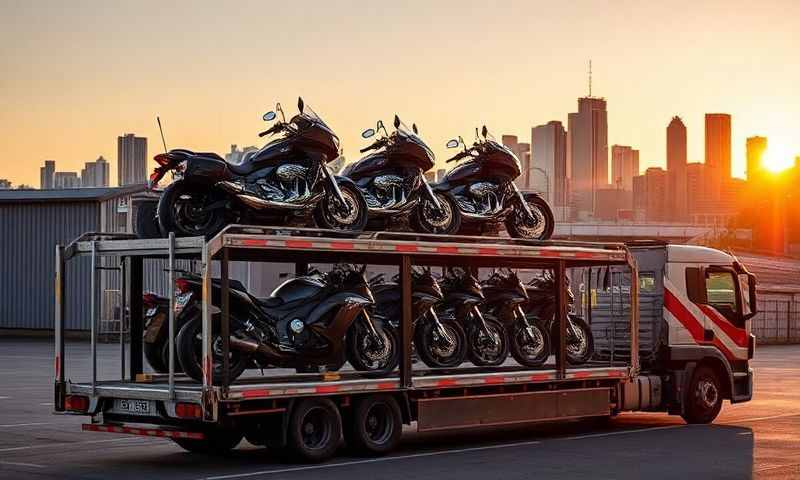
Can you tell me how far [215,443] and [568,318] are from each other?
18.5ft

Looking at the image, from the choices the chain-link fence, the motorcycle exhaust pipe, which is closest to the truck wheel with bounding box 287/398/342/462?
the motorcycle exhaust pipe

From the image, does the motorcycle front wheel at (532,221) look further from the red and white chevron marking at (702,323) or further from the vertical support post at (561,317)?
the red and white chevron marking at (702,323)

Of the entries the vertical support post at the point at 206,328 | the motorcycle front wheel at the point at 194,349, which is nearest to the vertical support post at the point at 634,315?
the motorcycle front wheel at the point at 194,349

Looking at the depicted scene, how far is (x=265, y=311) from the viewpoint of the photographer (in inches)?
600

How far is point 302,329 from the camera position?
605 inches

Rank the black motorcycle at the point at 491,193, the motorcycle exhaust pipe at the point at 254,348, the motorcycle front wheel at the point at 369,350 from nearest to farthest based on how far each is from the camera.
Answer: the motorcycle exhaust pipe at the point at 254,348 < the motorcycle front wheel at the point at 369,350 < the black motorcycle at the point at 491,193

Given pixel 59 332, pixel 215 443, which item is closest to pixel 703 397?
pixel 215 443

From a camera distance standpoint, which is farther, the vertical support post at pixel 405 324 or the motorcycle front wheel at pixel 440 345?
the motorcycle front wheel at pixel 440 345

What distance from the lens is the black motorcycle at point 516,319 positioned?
18.3m

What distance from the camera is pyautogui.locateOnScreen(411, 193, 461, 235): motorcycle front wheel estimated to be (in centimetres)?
1773

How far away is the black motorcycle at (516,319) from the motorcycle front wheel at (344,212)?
8.20 ft

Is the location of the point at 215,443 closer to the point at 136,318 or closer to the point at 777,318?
the point at 136,318

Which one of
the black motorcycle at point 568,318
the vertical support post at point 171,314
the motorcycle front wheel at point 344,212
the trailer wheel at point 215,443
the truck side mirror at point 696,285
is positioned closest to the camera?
the vertical support post at point 171,314

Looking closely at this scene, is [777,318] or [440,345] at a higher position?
[440,345]
